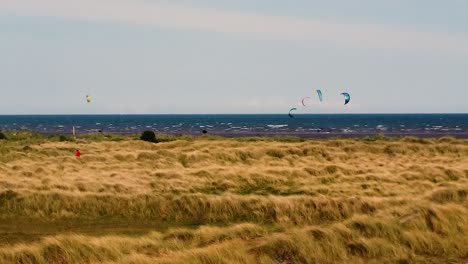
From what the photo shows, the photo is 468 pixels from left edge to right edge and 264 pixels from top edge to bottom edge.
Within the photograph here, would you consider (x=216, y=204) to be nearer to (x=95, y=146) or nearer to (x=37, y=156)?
(x=37, y=156)

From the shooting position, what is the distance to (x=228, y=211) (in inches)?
730

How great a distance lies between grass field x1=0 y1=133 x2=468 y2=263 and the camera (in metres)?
11.3

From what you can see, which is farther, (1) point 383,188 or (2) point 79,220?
(1) point 383,188

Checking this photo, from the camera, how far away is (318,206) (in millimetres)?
18266

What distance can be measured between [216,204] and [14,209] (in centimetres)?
609

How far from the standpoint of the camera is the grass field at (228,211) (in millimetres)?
11289

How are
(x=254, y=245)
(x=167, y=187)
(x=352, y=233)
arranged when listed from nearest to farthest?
(x=254, y=245)
(x=352, y=233)
(x=167, y=187)

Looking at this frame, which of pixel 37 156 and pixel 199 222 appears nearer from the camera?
pixel 199 222

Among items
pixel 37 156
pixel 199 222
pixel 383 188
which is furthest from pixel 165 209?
pixel 37 156

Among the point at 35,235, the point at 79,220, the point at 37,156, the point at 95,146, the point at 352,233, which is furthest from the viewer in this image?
the point at 95,146

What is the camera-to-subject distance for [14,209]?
61.1 ft

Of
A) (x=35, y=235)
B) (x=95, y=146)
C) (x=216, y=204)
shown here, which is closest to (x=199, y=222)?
(x=216, y=204)

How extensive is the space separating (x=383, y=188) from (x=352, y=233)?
1227 cm

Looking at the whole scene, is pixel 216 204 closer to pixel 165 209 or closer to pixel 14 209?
pixel 165 209
